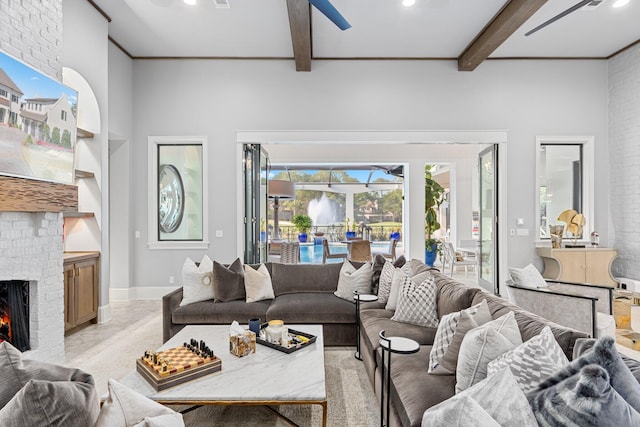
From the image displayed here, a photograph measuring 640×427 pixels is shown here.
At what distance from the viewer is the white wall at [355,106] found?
5.71 meters

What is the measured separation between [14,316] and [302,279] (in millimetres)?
2630

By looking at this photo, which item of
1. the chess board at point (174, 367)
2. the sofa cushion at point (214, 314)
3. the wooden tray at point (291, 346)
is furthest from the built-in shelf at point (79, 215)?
the wooden tray at point (291, 346)

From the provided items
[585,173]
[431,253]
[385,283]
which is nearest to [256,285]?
[385,283]

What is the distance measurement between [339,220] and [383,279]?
39.0 feet

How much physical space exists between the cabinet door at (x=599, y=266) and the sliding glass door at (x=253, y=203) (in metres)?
5.10

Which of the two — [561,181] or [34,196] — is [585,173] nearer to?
[561,181]

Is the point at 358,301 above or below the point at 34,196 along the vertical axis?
below

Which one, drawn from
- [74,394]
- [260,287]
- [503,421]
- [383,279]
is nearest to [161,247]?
[260,287]

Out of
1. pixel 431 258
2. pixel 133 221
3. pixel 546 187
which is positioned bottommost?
pixel 431 258

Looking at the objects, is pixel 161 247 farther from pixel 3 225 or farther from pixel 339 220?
pixel 339 220

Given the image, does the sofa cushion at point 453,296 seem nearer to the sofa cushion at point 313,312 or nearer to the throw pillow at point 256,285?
the sofa cushion at point 313,312

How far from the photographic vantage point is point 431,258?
8.84 meters

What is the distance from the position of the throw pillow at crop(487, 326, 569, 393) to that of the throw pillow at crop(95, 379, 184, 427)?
1213mm

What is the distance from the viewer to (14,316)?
3.04 metres
